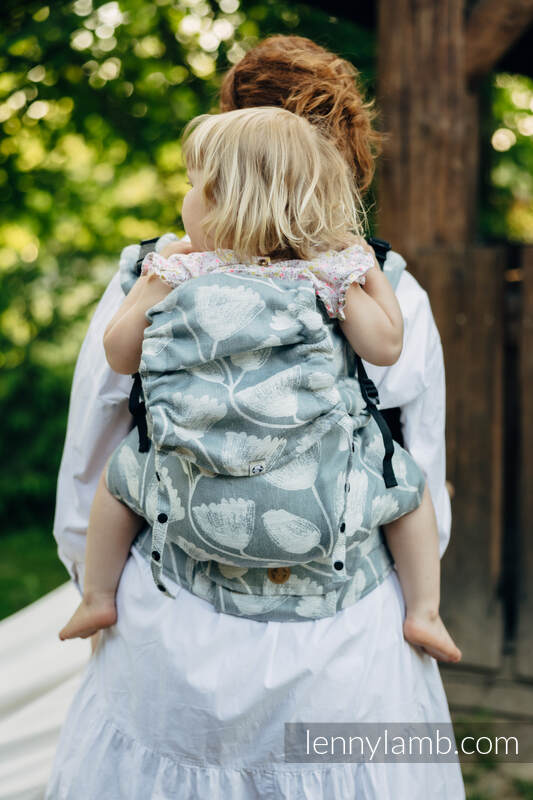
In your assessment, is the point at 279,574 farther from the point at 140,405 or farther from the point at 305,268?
the point at 305,268

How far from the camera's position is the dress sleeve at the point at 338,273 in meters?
1.34

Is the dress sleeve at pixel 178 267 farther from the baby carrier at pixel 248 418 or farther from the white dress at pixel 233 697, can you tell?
the white dress at pixel 233 697

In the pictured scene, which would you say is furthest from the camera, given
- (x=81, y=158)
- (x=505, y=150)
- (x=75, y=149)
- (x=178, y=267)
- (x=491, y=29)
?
(x=81, y=158)

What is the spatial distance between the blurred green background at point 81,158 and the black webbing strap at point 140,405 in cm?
204

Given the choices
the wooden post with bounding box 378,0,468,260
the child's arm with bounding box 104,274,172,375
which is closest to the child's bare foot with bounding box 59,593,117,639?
the child's arm with bounding box 104,274,172,375

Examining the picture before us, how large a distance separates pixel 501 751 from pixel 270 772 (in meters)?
1.95

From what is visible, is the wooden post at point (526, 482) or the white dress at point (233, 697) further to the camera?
the wooden post at point (526, 482)

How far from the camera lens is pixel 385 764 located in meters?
1.43

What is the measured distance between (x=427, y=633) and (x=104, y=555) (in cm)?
63

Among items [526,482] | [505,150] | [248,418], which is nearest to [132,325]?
[248,418]

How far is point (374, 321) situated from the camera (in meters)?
1.37

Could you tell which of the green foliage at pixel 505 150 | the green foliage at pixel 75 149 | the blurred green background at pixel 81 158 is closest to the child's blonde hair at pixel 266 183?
the blurred green background at pixel 81 158

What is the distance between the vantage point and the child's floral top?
1.32m

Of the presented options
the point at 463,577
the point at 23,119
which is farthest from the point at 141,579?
the point at 23,119
